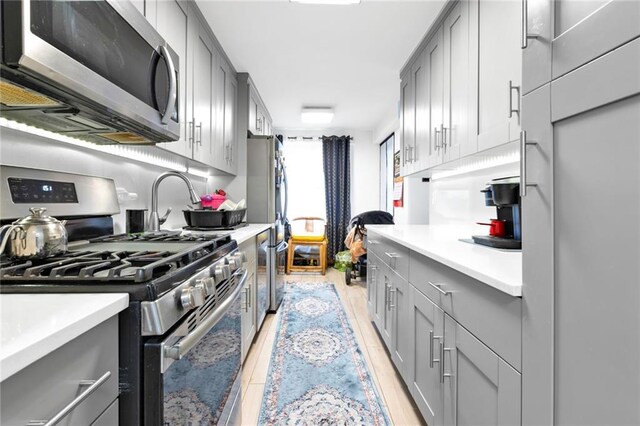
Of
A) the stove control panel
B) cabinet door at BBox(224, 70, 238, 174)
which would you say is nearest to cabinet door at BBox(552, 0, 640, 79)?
the stove control panel

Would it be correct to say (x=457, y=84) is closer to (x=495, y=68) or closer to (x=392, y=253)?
(x=495, y=68)

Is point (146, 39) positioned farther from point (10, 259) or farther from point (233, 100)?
point (233, 100)

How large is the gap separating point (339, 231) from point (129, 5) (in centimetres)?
453

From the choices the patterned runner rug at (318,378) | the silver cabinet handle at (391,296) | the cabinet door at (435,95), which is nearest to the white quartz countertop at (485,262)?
the silver cabinet handle at (391,296)

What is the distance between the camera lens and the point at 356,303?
11.0 feet

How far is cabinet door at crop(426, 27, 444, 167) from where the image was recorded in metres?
2.05

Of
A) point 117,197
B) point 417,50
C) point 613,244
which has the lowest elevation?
point 613,244

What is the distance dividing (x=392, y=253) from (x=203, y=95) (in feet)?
5.71

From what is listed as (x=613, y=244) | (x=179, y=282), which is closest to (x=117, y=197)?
(x=179, y=282)

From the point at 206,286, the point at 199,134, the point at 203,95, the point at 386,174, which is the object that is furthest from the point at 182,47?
the point at 386,174

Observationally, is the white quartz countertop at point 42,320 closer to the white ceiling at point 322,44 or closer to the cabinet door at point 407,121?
the white ceiling at point 322,44

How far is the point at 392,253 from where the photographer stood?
1.97 m

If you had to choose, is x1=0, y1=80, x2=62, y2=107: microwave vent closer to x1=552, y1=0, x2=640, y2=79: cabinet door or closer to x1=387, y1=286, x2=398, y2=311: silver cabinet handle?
x1=552, y1=0, x2=640, y2=79: cabinet door

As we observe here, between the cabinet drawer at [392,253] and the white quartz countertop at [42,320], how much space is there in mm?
1377
